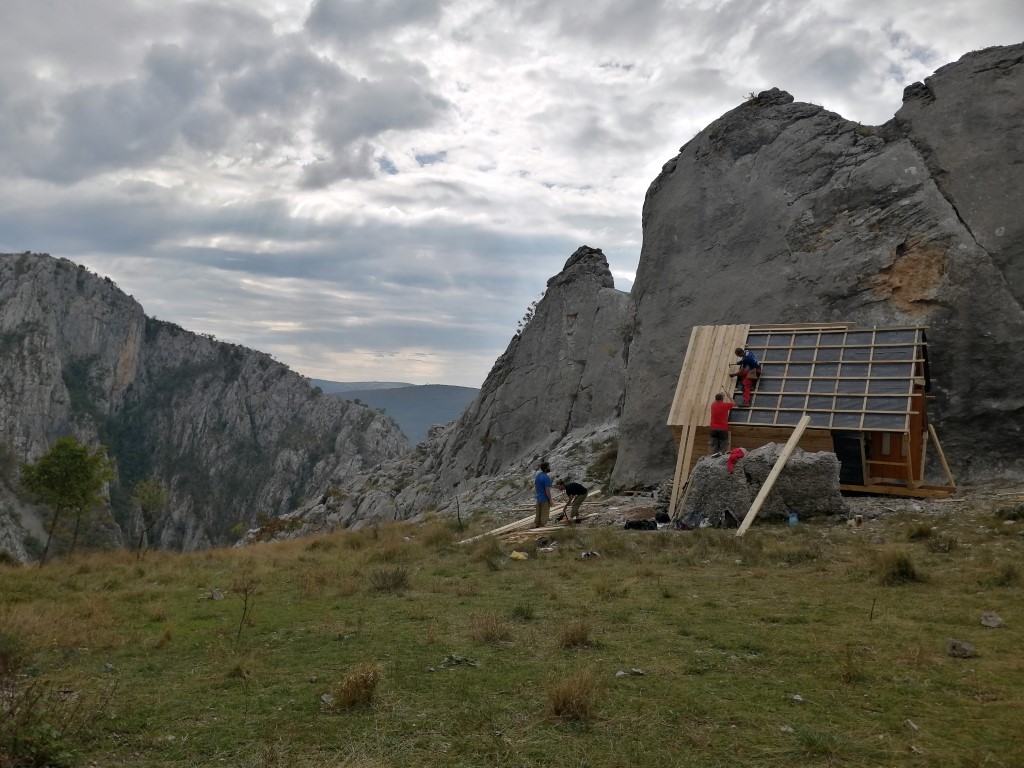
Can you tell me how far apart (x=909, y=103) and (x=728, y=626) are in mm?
25077

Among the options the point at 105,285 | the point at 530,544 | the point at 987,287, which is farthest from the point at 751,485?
the point at 105,285

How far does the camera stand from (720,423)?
19.2 m

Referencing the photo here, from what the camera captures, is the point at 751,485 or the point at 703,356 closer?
the point at 751,485

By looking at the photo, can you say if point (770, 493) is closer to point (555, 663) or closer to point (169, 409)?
point (555, 663)

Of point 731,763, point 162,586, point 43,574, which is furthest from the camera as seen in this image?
point 43,574

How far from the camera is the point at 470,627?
868cm

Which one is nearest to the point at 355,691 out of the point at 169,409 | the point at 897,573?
the point at 897,573

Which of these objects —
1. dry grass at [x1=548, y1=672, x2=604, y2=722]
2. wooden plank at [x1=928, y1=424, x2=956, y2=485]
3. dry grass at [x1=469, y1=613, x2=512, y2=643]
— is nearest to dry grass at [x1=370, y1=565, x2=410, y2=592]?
dry grass at [x1=469, y1=613, x2=512, y2=643]

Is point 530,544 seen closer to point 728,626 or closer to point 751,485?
point 751,485

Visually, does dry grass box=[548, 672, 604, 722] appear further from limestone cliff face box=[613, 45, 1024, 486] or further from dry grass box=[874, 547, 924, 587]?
limestone cliff face box=[613, 45, 1024, 486]

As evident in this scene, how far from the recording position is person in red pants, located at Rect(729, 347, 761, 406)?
19.6 meters

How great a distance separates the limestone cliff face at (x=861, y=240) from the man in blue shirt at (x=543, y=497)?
691 centimetres

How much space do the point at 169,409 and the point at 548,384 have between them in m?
154

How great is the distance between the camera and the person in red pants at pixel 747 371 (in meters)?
19.6
